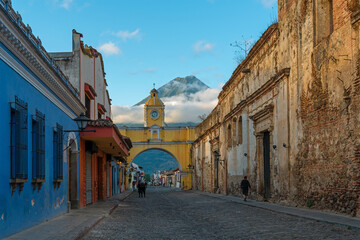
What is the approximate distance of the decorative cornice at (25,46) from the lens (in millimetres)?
7730

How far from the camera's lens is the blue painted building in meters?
7.96

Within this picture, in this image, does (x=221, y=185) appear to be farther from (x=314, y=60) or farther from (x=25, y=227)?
(x=25, y=227)

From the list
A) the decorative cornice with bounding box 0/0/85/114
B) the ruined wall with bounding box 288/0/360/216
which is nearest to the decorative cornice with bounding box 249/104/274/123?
the ruined wall with bounding box 288/0/360/216

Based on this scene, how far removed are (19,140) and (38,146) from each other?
175 centimetres

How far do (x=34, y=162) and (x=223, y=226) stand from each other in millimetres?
4418

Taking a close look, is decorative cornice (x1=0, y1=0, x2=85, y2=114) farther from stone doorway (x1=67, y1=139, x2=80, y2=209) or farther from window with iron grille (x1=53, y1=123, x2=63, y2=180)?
stone doorway (x1=67, y1=139, x2=80, y2=209)

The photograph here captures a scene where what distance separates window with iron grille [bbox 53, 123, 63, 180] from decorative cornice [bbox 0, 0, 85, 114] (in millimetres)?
1027

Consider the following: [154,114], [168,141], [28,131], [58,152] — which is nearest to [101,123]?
[58,152]

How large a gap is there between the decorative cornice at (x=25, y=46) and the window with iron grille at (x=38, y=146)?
1027 mm

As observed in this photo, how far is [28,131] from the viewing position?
A: 962cm

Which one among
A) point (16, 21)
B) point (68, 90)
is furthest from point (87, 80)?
point (16, 21)

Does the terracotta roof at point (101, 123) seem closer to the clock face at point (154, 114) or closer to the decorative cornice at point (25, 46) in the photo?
the decorative cornice at point (25, 46)

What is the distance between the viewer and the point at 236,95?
2658cm

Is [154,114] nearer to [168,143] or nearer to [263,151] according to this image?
[168,143]
